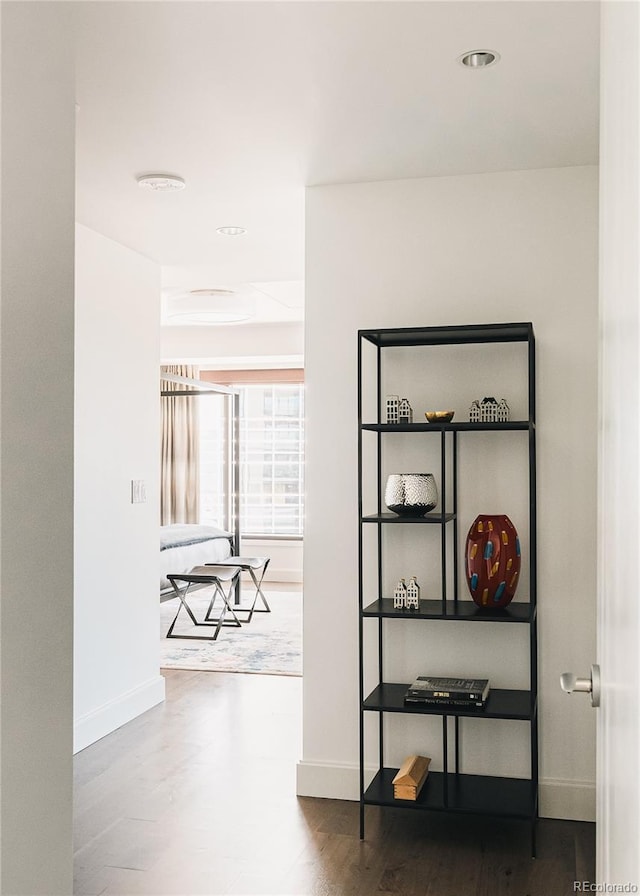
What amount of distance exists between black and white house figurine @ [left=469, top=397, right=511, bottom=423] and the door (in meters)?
1.90

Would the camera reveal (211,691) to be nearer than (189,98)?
No

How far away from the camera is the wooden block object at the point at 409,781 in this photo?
3113 mm

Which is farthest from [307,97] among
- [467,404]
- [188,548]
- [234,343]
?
[234,343]

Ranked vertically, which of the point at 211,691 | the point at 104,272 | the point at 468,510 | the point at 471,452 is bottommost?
the point at 211,691

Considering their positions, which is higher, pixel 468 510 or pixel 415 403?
pixel 415 403

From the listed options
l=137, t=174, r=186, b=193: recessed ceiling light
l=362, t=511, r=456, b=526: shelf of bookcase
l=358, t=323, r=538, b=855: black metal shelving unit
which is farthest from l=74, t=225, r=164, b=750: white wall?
l=362, t=511, r=456, b=526: shelf of bookcase

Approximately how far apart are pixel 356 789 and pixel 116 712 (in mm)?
1498

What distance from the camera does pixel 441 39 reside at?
2.36 meters

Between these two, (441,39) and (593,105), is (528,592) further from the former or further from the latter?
(441,39)

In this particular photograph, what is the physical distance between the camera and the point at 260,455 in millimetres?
10039

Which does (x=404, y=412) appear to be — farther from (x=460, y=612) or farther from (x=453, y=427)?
(x=460, y=612)

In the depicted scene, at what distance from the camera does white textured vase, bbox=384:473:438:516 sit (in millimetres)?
3244

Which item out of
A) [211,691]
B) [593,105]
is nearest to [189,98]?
[593,105]

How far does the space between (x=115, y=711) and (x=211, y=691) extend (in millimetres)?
831
